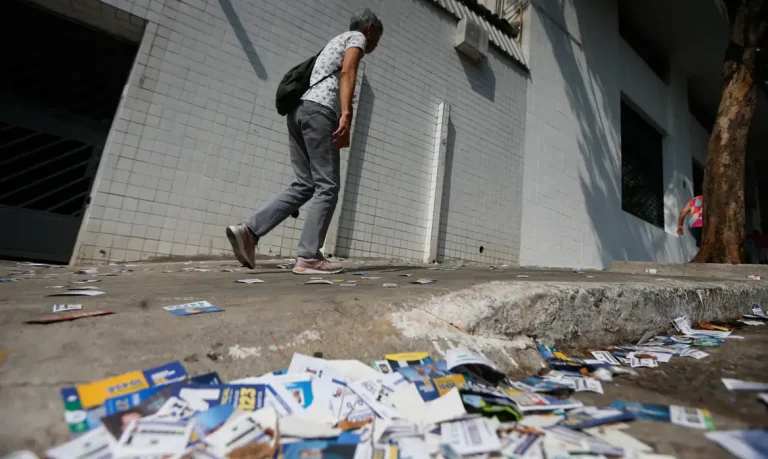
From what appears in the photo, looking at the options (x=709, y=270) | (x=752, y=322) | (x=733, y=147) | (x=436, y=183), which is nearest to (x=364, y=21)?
(x=436, y=183)

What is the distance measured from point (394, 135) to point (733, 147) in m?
4.39

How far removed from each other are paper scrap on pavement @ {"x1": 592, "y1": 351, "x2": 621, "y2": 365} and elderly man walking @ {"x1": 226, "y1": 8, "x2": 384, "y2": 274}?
1.58 metres

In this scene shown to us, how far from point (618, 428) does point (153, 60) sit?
422 centimetres

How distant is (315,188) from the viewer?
2.42 metres

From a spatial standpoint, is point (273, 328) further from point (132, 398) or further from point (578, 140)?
point (578, 140)

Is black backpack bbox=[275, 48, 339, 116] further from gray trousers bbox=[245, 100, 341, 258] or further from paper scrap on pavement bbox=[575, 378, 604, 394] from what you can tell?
paper scrap on pavement bbox=[575, 378, 604, 394]

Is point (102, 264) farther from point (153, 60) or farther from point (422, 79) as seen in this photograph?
point (422, 79)

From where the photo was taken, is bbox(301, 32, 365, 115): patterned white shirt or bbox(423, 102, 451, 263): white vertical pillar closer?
bbox(301, 32, 365, 115): patterned white shirt

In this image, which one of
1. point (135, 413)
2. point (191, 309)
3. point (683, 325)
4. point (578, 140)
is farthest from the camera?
point (578, 140)

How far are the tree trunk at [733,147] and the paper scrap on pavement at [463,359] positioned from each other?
5298 mm

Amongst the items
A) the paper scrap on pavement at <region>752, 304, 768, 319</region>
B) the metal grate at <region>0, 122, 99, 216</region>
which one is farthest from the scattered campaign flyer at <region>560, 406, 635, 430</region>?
the metal grate at <region>0, 122, 99, 216</region>

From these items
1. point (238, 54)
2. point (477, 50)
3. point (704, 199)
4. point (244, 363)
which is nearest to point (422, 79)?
point (477, 50)

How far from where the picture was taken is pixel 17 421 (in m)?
0.64

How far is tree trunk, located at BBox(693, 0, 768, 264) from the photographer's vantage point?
15.2ft
